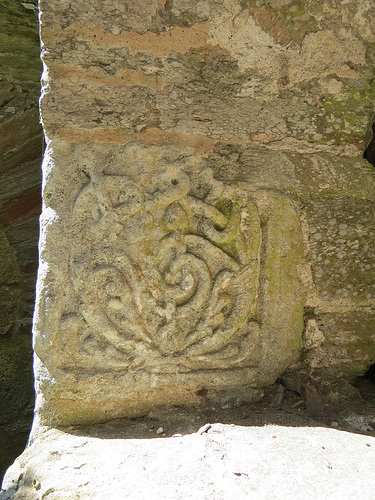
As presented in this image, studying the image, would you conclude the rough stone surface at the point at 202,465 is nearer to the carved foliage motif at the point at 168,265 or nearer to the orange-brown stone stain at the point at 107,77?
the carved foliage motif at the point at 168,265

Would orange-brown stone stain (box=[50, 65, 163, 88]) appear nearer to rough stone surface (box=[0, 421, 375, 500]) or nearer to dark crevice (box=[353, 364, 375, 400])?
rough stone surface (box=[0, 421, 375, 500])

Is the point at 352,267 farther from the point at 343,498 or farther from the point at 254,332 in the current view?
the point at 343,498

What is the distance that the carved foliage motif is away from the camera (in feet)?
4.37

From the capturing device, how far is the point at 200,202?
139cm

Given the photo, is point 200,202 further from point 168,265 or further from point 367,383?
point 367,383

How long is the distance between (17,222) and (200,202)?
1442 mm

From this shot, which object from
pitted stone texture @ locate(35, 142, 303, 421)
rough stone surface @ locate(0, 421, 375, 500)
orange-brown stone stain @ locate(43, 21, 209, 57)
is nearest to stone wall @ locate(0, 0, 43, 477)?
orange-brown stone stain @ locate(43, 21, 209, 57)

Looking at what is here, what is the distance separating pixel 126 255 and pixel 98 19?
692 millimetres

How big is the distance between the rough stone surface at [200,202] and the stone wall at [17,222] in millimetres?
1054

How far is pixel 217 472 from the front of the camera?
3.54ft

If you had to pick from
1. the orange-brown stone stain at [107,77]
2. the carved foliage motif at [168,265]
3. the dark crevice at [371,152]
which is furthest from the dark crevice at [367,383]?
the orange-brown stone stain at [107,77]

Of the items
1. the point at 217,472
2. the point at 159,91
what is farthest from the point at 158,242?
the point at 217,472

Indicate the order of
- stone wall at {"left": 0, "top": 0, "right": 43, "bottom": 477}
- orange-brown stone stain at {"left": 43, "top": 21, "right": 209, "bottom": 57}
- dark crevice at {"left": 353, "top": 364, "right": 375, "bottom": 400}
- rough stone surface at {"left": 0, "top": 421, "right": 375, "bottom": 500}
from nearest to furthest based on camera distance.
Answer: rough stone surface at {"left": 0, "top": 421, "right": 375, "bottom": 500} → orange-brown stone stain at {"left": 43, "top": 21, "right": 209, "bottom": 57} → dark crevice at {"left": 353, "top": 364, "right": 375, "bottom": 400} → stone wall at {"left": 0, "top": 0, "right": 43, "bottom": 477}

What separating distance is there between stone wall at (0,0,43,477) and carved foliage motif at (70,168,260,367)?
121cm
